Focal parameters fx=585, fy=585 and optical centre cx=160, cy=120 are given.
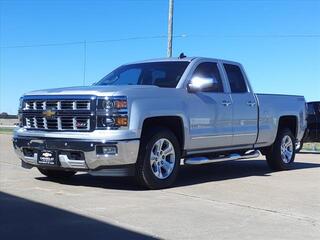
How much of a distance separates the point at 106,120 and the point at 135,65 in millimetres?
2420

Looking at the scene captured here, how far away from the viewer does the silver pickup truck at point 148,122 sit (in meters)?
8.34

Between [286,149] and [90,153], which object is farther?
[286,149]

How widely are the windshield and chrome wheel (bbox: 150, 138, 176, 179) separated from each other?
1.05 meters

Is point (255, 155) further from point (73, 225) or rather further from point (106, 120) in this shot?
point (73, 225)

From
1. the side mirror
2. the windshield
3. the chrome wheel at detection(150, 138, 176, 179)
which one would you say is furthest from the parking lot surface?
the windshield

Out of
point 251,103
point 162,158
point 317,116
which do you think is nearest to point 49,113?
point 162,158

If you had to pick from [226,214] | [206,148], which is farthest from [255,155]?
[226,214]

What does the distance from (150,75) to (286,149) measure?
156 inches

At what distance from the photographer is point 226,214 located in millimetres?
6992

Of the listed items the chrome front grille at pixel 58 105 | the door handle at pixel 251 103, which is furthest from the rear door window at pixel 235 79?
the chrome front grille at pixel 58 105

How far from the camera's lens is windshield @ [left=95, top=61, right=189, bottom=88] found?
31.9 ft

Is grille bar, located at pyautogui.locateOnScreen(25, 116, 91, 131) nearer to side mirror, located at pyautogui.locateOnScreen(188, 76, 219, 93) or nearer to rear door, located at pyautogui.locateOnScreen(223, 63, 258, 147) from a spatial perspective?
side mirror, located at pyautogui.locateOnScreen(188, 76, 219, 93)

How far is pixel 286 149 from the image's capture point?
12.4 metres

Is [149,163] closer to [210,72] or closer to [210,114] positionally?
[210,114]
